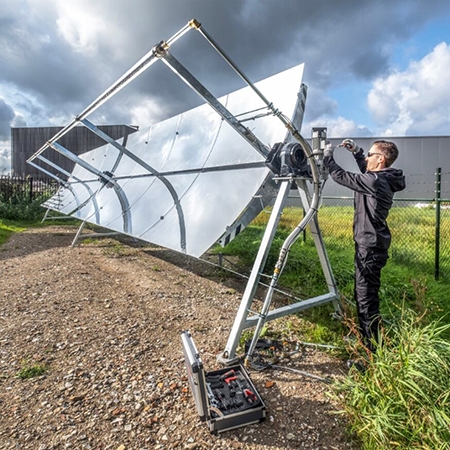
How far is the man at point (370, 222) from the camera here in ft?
7.62

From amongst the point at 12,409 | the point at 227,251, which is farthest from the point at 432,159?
the point at 12,409

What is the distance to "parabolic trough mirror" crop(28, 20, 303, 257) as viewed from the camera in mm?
2725

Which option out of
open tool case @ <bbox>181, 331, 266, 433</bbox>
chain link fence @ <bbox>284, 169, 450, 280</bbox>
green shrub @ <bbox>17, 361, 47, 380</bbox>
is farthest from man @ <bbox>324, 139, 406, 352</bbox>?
green shrub @ <bbox>17, 361, 47, 380</bbox>

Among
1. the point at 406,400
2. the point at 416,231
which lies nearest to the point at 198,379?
the point at 406,400

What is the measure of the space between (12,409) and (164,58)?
242 centimetres

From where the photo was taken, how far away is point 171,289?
4.29 meters

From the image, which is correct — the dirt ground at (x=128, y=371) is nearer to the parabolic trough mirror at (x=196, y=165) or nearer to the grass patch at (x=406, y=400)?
the grass patch at (x=406, y=400)

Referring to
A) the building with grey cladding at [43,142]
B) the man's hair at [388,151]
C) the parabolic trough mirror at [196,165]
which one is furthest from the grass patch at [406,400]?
the building with grey cladding at [43,142]

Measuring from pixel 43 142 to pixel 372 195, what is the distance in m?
24.7

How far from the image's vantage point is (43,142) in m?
22.4

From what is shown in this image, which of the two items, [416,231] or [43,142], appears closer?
[416,231]

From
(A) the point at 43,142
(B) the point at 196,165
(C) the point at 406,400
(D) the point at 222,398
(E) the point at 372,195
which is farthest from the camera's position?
(A) the point at 43,142

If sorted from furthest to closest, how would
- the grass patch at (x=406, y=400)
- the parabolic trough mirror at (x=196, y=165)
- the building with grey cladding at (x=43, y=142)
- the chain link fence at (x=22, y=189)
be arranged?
the building with grey cladding at (x=43, y=142) < the chain link fence at (x=22, y=189) < the parabolic trough mirror at (x=196, y=165) < the grass patch at (x=406, y=400)

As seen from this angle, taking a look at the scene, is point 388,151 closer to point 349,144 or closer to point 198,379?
point 349,144
